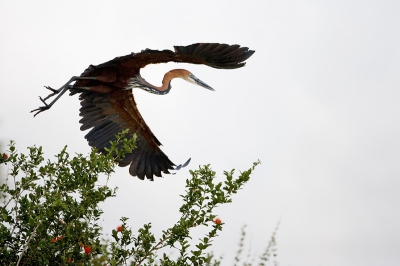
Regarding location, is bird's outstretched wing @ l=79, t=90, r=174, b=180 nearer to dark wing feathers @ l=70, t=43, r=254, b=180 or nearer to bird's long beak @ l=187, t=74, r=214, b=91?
dark wing feathers @ l=70, t=43, r=254, b=180

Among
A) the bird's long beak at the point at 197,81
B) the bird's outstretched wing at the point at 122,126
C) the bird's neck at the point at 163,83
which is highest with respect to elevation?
the bird's long beak at the point at 197,81

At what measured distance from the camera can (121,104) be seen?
11586 mm

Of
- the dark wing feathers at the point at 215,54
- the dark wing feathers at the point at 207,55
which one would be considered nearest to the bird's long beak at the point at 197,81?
the dark wing feathers at the point at 207,55

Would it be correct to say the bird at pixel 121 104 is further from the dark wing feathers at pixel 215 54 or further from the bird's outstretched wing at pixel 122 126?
the dark wing feathers at pixel 215 54

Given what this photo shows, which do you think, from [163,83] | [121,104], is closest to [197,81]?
[163,83]

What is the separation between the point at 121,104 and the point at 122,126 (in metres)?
0.35

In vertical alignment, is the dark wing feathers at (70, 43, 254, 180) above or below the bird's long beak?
below

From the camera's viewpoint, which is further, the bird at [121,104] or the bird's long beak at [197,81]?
the bird's long beak at [197,81]

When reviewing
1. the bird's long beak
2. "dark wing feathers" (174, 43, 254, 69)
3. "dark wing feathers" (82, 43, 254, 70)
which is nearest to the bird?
the bird's long beak

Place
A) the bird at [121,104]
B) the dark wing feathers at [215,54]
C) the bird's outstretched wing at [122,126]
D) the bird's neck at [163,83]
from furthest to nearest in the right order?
the bird's outstretched wing at [122,126] → the bird's neck at [163,83] → the bird at [121,104] → the dark wing feathers at [215,54]

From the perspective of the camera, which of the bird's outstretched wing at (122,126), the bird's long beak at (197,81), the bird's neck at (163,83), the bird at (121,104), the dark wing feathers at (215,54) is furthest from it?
the bird's long beak at (197,81)

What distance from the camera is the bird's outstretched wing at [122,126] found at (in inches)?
452

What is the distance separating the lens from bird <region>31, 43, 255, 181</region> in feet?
35.7

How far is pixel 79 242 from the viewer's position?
672 centimetres
